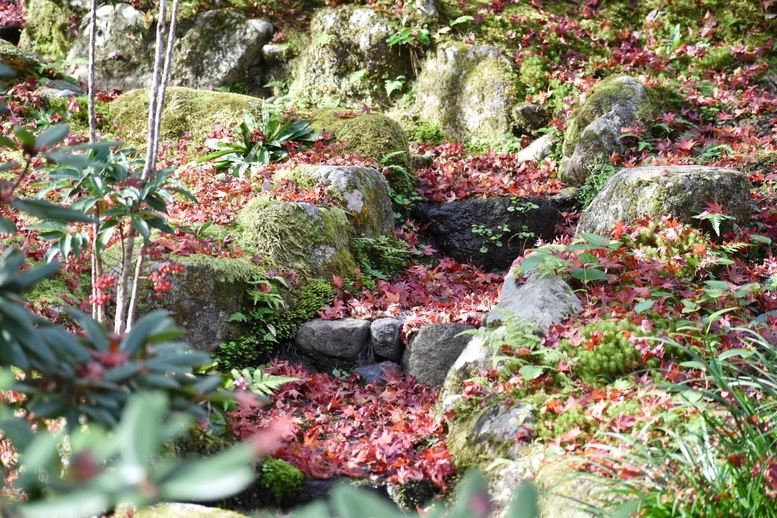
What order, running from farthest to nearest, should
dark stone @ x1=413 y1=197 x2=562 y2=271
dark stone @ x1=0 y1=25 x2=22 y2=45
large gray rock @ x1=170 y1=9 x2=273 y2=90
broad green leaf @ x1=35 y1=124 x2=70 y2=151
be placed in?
dark stone @ x1=0 y1=25 x2=22 y2=45
large gray rock @ x1=170 y1=9 x2=273 y2=90
dark stone @ x1=413 y1=197 x2=562 y2=271
broad green leaf @ x1=35 y1=124 x2=70 y2=151

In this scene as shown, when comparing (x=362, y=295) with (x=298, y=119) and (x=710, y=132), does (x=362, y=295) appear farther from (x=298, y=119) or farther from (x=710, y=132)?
(x=710, y=132)

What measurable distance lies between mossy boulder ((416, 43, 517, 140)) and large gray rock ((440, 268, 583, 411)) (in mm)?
3878

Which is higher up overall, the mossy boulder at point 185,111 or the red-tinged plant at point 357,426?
the mossy boulder at point 185,111

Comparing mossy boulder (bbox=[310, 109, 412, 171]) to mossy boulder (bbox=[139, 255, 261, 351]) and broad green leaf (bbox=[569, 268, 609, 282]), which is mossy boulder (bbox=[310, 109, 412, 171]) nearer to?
mossy boulder (bbox=[139, 255, 261, 351])

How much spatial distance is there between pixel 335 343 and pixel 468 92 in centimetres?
435

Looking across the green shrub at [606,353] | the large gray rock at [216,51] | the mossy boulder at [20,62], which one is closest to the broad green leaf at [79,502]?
the green shrub at [606,353]

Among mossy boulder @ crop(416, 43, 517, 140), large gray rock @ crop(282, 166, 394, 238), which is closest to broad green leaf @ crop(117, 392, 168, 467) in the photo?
large gray rock @ crop(282, 166, 394, 238)

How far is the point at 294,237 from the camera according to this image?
5.23m

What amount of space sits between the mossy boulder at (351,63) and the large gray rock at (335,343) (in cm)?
439

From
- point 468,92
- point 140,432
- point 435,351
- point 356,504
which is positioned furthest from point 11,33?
point 356,504

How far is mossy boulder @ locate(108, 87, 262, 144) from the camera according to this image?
713 centimetres

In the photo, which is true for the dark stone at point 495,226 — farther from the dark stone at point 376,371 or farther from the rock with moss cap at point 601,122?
the dark stone at point 376,371

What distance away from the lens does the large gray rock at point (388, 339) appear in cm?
480

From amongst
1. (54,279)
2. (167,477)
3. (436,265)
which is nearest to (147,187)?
(54,279)
